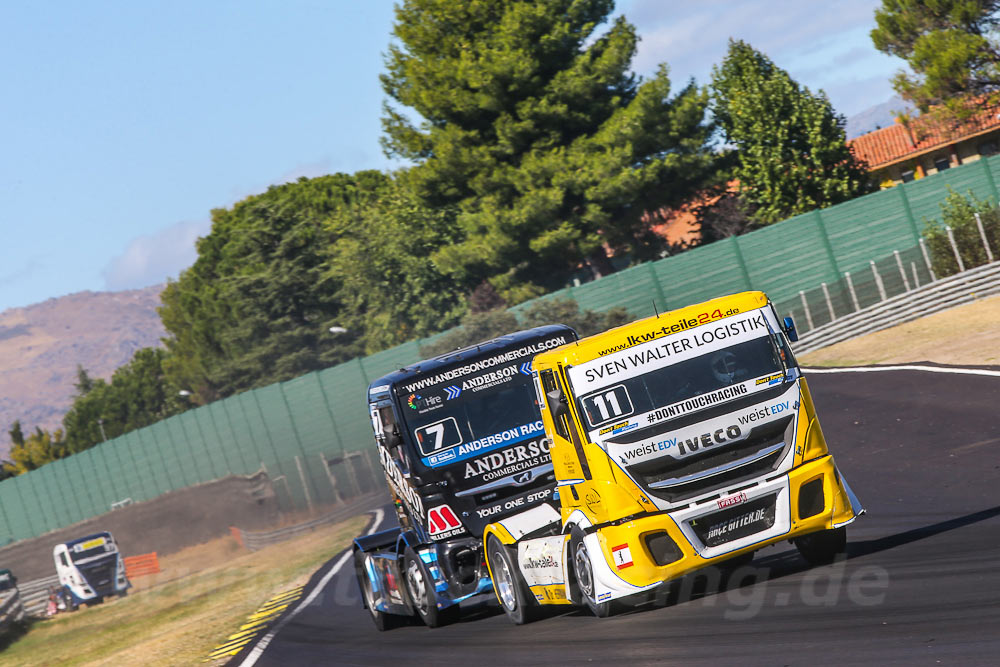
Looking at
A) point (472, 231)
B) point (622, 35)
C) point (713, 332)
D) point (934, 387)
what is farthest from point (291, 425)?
point (713, 332)

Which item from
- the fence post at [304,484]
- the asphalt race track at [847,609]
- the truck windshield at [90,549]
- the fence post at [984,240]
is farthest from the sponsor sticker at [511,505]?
the fence post at [304,484]

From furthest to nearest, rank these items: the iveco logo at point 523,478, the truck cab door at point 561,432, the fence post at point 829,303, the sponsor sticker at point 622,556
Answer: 1. the fence post at point 829,303
2. the iveco logo at point 523,478
3. the truck cab door at point 561,432
4. the sponsor sticker at point 622,556

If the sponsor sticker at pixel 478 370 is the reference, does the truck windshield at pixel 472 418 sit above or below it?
below

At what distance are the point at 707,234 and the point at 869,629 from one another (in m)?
45.5

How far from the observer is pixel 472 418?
13922 millimetres

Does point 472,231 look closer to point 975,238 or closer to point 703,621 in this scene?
point 975,238

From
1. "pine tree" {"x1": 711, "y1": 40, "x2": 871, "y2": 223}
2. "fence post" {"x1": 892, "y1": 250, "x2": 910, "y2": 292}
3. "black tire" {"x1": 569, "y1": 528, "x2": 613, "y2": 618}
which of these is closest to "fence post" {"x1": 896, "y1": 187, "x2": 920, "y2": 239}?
"fence post" {"x1": 892, "y1": 250, "x2": 910, "y2": 292}

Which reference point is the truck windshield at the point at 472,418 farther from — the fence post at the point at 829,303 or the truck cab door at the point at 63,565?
the truck cab door at the point at 63,565

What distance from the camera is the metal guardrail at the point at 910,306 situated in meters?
34.1

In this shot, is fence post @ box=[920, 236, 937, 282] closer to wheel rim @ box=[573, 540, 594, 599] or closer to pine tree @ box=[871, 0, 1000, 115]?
pine tree @ box=[871, 0, 1000, 115]

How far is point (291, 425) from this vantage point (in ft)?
159

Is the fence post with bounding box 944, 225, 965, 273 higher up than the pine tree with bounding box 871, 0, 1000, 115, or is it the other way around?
the pine tree with bounding box 871, 0, 1000, 115

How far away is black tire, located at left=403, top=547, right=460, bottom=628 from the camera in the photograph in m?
13.1

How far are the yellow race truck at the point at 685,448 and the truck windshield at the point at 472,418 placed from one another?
10.8 feet
